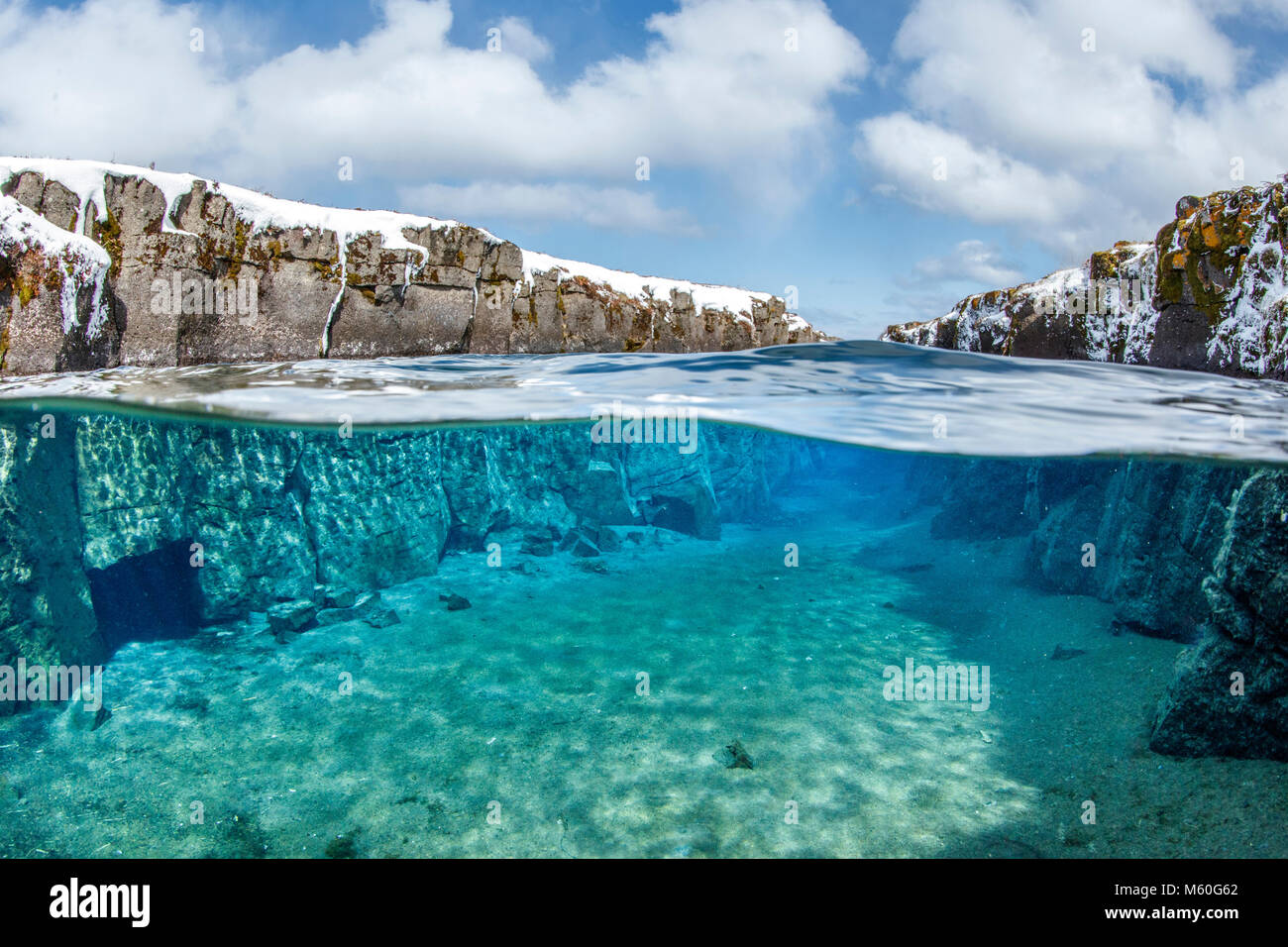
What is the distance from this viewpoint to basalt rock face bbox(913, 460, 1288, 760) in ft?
22.1

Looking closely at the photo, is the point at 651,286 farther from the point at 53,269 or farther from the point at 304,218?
the point at 53,269

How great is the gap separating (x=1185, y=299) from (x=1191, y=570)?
16.1 ft

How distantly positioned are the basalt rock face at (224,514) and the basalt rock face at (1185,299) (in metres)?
9.71

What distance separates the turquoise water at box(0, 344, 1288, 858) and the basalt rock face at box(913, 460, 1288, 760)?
0.06 metres

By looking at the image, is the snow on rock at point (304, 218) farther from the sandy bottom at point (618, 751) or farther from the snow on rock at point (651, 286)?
the sandy bottom at point (618, 751)

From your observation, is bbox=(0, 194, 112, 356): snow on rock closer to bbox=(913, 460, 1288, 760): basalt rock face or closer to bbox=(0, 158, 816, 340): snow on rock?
bbox=(0, 158, 816, 340): snow on rock

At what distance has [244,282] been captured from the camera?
41.2 ft

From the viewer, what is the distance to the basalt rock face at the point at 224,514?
35.4 ft

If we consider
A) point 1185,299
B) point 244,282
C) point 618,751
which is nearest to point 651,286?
point 244,282

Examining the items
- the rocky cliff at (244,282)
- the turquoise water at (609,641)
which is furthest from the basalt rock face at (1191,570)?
the rocky cliff at (244,282)

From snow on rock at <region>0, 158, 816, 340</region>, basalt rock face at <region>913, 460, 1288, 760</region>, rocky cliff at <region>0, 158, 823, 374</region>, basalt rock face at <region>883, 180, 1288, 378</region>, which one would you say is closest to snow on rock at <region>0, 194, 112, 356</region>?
rocky cliff at <region>0, 158, 823, 374</region>

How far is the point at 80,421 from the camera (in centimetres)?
1153
